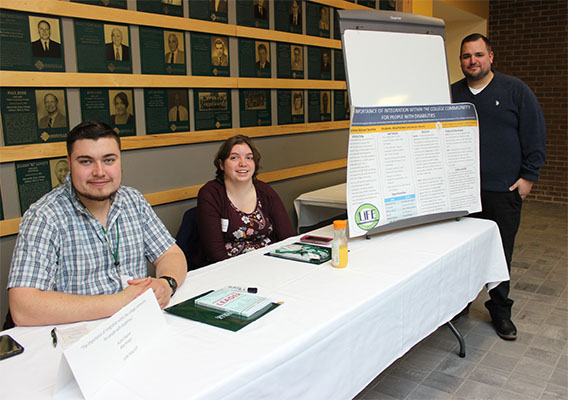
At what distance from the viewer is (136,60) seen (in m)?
2.51

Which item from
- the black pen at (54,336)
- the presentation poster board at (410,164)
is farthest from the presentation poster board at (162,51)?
the black pen at (54,336)

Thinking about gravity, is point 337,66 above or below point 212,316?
above

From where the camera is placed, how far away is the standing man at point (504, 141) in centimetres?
275

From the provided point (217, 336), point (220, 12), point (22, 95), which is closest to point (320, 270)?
point (217, 336)

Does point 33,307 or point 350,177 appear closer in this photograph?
point 33,307

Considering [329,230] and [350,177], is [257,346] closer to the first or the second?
[350,177]

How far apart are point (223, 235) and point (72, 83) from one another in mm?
1021

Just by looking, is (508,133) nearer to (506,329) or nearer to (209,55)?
(506,329)

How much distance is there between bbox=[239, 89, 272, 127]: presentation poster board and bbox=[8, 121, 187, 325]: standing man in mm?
1484

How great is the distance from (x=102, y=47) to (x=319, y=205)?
182cm

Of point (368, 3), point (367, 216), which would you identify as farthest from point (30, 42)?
point (368, 3)

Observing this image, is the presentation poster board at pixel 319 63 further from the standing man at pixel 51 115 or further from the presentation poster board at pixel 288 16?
the standing man at pixel 51 115

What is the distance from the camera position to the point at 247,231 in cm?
251

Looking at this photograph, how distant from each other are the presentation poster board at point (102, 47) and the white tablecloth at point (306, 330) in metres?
1.19
